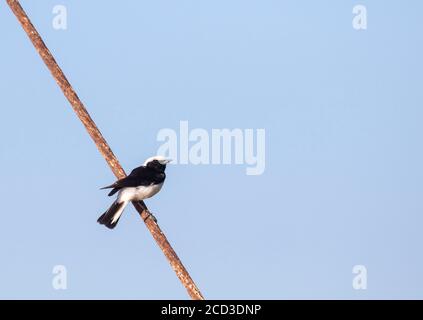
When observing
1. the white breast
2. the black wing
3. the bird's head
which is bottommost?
the white breast

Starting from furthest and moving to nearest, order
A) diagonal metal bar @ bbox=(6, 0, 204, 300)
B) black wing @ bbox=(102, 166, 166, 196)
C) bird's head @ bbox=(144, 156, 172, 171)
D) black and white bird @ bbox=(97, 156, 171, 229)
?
1. bird's head @ bbox=(144, 156, 172, 171)
2. black and white bird @ bbox=(97, 156, 171, 229)
3. black wing @ bbox=(102, 166, 166, 196)
4. diagonal metal bar @ bbox=(6, 0, 204, 300)

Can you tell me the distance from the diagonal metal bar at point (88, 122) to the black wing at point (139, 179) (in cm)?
144

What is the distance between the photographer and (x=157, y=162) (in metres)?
11.5

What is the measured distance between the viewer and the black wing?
9.77 m

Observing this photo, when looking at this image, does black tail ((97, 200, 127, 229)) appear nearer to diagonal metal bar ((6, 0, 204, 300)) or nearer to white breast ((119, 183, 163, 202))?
white breast ((119, 183, 163, 202))

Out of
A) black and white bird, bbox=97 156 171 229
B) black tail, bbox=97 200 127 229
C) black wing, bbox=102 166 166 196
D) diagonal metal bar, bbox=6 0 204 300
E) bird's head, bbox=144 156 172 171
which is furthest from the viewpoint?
bird's head, bbox=144 156 172 171

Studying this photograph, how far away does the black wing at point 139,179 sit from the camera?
9.77 m

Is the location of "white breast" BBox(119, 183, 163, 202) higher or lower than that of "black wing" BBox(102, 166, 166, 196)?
lower

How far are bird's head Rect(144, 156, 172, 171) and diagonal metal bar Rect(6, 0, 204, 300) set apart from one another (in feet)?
10.0

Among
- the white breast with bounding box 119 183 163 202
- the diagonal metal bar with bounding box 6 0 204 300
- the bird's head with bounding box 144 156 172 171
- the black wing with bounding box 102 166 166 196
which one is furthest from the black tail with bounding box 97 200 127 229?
the diagonal metal bar with bounding box 6 0 204 300

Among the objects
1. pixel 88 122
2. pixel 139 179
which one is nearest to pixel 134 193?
pixel 139 179

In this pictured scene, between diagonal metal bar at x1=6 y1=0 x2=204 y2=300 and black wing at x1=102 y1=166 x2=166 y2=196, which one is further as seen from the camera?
black wing at x1=102 y1=166 x2=166 y2=196
